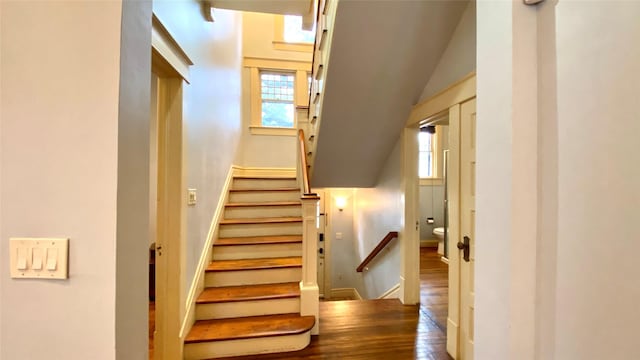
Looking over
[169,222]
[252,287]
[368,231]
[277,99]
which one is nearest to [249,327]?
[252,287]

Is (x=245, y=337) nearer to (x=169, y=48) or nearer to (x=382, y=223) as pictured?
(x=169, y=48)

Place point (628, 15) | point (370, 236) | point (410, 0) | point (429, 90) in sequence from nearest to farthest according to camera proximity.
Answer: point (628, 15), point (410, 0), point (429, 90), point (370, 236)

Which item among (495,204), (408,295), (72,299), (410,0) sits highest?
(410,0)

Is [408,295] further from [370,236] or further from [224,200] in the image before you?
[224,200]

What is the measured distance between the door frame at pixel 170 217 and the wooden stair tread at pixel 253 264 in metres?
0.60

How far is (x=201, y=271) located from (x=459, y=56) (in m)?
2.83

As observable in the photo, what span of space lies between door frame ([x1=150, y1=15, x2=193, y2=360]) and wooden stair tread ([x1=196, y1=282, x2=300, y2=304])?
34 cm

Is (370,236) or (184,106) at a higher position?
(184,106)

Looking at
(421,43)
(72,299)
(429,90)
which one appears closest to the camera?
(72,299)

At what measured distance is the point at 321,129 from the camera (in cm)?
302

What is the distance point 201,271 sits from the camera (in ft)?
8.17

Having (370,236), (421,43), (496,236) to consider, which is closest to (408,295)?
(370,236)

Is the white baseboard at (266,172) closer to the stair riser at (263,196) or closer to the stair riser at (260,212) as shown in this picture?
the stair riser at (263,196)

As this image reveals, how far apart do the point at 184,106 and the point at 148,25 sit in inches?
46.9
